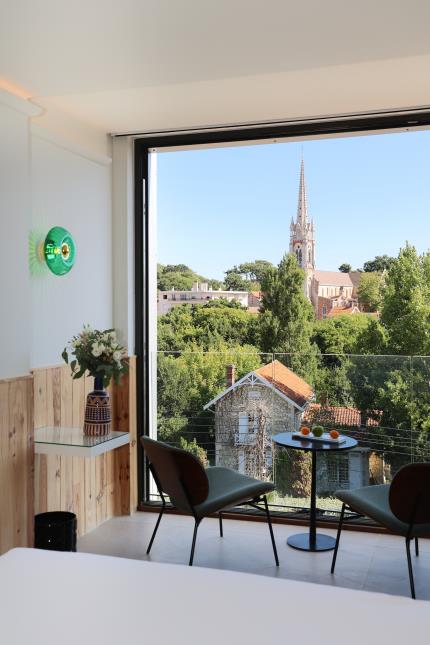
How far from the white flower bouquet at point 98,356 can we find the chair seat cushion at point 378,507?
1.39 m

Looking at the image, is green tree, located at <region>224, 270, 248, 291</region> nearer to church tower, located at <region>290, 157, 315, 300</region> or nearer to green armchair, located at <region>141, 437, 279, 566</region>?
church tower, located at <region>290, 157, 315, 300</region>

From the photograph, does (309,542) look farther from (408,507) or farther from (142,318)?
(142,318)

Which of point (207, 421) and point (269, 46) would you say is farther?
point (207, 421)

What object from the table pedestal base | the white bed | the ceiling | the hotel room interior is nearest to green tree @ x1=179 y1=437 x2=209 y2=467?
the hotel room interior

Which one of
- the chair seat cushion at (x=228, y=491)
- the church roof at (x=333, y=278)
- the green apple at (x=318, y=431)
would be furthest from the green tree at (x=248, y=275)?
the chair seat cushion at (x=228, y=491)

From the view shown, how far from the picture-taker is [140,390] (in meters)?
4.61

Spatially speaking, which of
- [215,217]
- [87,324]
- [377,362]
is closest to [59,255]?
[87,324]

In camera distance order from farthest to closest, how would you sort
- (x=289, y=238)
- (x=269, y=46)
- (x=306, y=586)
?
(x=289, y=238), (x=269, y=46), (x=306, y=586)

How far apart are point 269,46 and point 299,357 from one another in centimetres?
213

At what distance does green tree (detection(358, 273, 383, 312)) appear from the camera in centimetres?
424

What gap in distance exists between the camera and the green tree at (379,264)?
4.31m

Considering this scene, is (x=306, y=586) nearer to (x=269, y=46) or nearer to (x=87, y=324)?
(x=269, y=46)

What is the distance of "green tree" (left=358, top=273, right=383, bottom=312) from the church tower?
0.39 meters

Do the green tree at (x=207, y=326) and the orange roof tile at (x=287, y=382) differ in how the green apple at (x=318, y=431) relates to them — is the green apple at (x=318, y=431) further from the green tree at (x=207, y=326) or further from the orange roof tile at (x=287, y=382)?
the green tree at (x=207, y=326)
